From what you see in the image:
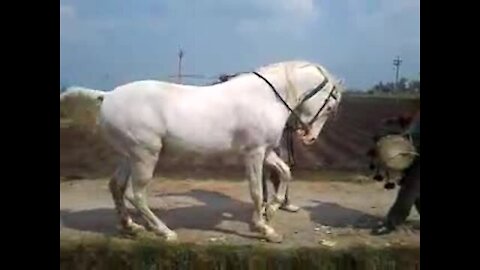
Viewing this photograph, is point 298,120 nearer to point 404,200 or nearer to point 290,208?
point 290,208

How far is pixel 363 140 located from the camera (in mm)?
2223

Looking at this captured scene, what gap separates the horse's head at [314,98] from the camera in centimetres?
221

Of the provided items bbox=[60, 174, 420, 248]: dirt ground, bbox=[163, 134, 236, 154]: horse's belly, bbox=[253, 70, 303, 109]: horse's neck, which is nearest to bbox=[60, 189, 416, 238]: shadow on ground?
bbox=[60, 174, 420, 248]: dirt ground

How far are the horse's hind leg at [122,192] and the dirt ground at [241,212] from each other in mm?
18

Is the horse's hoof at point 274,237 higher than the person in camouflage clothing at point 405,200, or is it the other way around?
the person in camouflage clothing at point 405,200

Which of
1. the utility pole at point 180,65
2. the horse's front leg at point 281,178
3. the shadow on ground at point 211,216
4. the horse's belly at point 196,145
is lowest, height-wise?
the shadow on ground at point 211,216

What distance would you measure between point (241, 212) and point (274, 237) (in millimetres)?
100

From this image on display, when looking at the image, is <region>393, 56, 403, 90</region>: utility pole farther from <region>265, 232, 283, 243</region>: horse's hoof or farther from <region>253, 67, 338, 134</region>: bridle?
<region>265, 232, 283, 243</region>: horse's hoof

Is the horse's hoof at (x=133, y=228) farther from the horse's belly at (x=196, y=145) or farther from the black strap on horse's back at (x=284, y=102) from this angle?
the black strap on horse's back at (x=284, y=102)

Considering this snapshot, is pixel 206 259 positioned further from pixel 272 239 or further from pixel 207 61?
pixel 207 61

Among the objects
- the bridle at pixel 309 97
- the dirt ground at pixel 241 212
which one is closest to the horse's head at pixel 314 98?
the bridle at pixel 309 97
